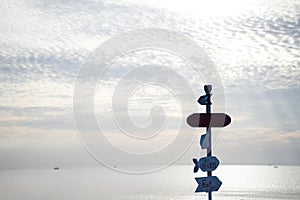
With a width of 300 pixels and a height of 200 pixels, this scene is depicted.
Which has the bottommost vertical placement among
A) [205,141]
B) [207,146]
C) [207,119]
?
[207,146]

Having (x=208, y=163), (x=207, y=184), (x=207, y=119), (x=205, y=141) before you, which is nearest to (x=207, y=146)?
(x=205, y=141)

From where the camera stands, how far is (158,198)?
19200 centimetres

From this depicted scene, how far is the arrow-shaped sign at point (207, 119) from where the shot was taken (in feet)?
51.8

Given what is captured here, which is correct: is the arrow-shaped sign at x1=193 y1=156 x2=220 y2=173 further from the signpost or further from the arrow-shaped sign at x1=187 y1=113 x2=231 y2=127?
the arrow-shaped sign at x1=187 y1=113 x2=231 y2=127

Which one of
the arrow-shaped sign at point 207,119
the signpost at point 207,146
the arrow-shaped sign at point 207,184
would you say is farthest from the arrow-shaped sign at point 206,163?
the arrow-shaped sign at point 207,119

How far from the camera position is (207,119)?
1580 cm

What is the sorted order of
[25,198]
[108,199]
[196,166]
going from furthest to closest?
[25,198] → [108,199] → [196,166]

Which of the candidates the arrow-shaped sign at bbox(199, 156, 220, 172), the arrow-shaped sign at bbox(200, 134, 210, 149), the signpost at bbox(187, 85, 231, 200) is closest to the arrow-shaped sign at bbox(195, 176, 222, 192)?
the signpost at bbox(187, 85, 231, 200)

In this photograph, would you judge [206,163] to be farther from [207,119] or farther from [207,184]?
[207,119]

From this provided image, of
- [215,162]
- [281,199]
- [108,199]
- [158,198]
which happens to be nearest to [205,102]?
[215,162]

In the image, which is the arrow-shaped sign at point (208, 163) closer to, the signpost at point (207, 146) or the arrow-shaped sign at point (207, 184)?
the signpost at point (207, 146)

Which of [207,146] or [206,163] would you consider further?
Result: [207,146]

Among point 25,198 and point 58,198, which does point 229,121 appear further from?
point 25,198

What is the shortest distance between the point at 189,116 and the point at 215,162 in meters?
2.03
